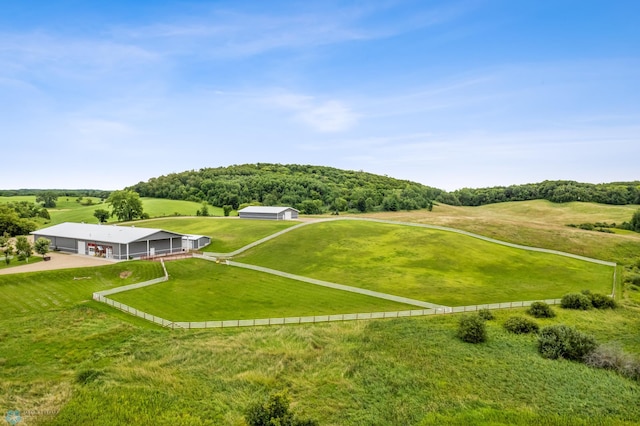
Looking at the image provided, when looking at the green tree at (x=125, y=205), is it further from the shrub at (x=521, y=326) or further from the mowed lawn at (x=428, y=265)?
the shrub at (x=521, y=326)

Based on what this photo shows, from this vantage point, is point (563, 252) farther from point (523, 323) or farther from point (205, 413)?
point (205, 413)

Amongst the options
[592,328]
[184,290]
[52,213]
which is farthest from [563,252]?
[52,213]

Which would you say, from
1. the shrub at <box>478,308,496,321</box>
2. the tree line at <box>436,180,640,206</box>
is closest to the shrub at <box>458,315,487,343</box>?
the shrub at <box>478,308,496,321</box>

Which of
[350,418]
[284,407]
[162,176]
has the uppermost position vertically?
[162,176]

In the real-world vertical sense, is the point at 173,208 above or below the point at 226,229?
above

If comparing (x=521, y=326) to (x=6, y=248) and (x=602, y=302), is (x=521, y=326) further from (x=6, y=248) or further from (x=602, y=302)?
(x=6, y=248)

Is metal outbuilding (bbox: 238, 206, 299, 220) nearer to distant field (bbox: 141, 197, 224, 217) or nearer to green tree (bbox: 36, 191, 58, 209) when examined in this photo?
distant field (bbox: 141, 197, 224, 217)

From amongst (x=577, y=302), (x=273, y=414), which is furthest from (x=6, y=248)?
(x=577, y=302)
